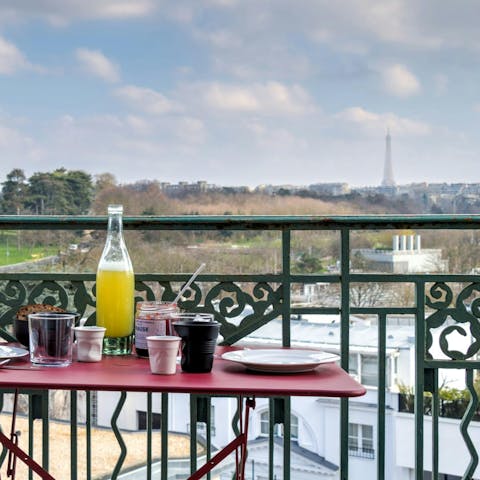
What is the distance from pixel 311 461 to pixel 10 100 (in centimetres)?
1184

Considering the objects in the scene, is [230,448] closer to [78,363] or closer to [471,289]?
[78,363]

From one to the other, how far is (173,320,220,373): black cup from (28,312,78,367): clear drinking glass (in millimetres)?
212

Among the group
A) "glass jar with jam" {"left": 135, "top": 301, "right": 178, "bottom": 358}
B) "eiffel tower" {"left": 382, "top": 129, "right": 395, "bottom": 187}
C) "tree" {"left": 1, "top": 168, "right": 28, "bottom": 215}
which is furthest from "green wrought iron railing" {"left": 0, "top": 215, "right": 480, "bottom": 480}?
"eiffel tower" {"left": 382, "top": 129, "right": 395, "bottom": 187}

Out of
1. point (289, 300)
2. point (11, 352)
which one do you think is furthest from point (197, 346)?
point (289, 300)

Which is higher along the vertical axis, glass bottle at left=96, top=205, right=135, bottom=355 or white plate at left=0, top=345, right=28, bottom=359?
glass bottle at left=96, top=205, right=135, bottom=355

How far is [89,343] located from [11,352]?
158 millimetres

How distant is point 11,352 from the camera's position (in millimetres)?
1392

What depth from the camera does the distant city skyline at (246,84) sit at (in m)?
16.3

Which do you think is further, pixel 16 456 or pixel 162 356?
pixel 16 456

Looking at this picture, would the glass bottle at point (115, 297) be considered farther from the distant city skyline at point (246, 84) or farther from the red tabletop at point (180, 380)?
the distant city skyline at point (246, 84)

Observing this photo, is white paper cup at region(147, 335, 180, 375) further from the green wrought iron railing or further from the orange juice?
the green wrought iron railing

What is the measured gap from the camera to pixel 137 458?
197 inches

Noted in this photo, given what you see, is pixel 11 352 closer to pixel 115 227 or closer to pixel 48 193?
pixel 115 227

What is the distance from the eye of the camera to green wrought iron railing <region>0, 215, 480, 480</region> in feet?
5.48
